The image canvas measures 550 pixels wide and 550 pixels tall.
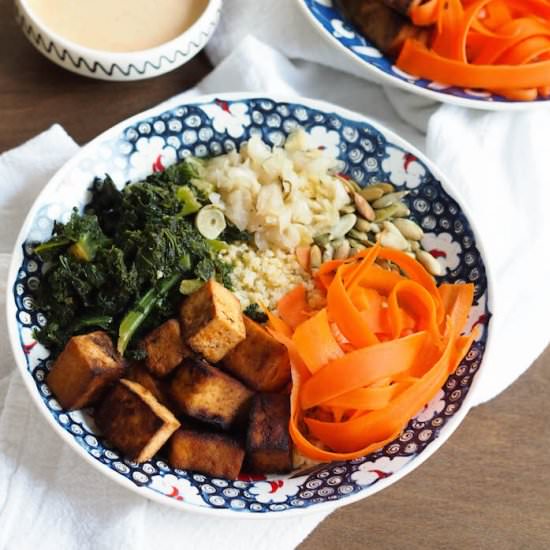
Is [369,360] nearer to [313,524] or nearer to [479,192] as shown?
[313,524]

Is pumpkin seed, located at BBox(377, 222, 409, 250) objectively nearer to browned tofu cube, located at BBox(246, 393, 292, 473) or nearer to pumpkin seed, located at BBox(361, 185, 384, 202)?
pumpkin seed, located at BBox(361, 185, 384, 202)

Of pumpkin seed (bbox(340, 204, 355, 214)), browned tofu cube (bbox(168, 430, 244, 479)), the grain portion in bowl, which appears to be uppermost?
pumpkin seed (bbox(340, 204, 355, 214))

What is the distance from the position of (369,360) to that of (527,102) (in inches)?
38.0

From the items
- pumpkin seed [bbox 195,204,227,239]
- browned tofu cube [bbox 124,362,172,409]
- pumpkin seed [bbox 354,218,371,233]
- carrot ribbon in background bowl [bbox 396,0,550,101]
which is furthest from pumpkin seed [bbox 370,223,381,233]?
browned tofu cube [bbox 124,362,172,409]

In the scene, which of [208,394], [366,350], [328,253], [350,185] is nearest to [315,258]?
[328,253]

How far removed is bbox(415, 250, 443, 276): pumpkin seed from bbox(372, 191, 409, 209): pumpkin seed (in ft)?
0.49

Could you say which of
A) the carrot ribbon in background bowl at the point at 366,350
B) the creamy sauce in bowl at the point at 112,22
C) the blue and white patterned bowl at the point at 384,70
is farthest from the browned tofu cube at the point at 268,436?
the creamy sauce in bowl at the point at 112,22

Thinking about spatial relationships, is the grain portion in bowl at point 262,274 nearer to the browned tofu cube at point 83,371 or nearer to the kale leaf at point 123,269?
the kale leaf at point 123,269

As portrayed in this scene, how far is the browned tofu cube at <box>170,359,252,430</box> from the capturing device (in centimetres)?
179

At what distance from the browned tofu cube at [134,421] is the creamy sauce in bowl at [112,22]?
1.01 metres

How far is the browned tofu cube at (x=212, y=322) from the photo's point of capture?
71.3 inches

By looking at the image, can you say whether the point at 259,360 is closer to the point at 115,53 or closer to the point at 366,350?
the point at 366,350

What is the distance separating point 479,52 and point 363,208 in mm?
586

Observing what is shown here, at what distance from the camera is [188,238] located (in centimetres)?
196
